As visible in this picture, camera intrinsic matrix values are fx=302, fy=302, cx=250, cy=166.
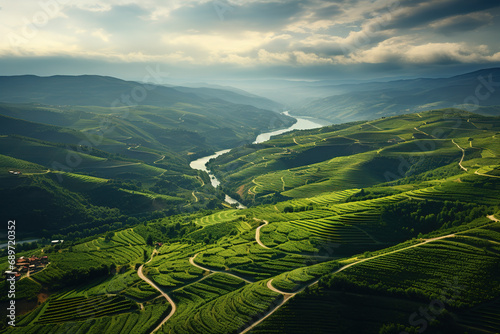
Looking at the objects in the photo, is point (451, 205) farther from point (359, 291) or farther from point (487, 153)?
point (487, 153)

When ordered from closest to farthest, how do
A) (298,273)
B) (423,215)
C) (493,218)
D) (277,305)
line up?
1. (277,305)
2. (298,273)
3. (493,218)
4. (423,215)

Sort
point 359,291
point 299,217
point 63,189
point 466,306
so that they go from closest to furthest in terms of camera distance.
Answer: point 466,306 → point 359,291 → point 299,217 → point 63,189

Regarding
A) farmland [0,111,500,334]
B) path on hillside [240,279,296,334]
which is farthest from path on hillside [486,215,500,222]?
path on hillside [240,279,296,334]

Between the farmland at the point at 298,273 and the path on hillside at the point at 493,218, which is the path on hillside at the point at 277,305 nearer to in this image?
the farmland at the point at 298,273

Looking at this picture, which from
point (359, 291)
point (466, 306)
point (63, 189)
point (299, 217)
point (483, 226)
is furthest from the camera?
point (63, 189)

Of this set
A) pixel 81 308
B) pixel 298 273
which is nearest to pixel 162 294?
pixel 81 308

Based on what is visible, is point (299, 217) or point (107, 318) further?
point (299, 217)

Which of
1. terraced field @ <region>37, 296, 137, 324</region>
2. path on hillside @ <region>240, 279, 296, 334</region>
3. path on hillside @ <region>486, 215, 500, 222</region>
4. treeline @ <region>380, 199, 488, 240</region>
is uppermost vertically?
path on hillside @ <region>486, 215, 500, 222</region>

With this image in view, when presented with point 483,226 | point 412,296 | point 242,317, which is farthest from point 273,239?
point 483,226

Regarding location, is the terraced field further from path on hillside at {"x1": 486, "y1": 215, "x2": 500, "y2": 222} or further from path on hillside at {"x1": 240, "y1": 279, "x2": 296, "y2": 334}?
path on hillside at {"x1": 486, "y1": 215, "x2": 500, "y2": 222}

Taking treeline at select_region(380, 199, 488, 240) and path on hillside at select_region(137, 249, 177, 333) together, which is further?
treeline at select_region(380, 199, 488, 240)

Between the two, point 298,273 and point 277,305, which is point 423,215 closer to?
point 298,273
